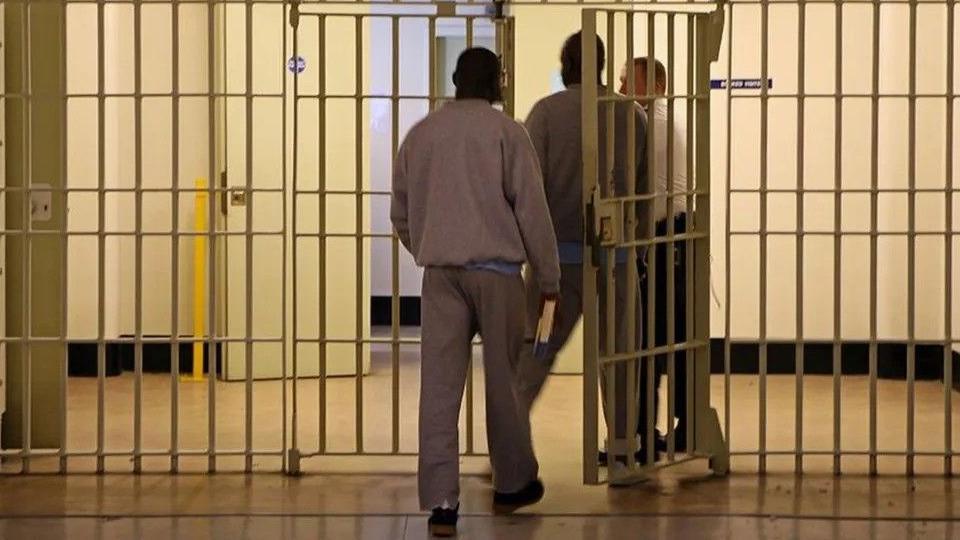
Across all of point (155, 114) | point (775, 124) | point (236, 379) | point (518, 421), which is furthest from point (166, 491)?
point (775, 124)

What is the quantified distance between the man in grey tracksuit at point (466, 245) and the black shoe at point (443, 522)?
0.02m

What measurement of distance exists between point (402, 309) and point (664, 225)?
607cm

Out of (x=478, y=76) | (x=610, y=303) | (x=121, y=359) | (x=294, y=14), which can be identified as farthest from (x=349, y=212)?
(x=478, y=76)

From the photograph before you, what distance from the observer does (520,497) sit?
262 inches

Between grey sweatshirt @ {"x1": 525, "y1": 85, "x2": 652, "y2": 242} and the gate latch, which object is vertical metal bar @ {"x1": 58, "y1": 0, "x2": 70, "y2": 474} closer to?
grey sweatshirt @ {"x1": 525, "y1": 85, "x2": 652, "y2": 242}

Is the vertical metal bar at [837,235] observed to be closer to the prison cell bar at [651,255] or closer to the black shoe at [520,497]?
the prison cell bar at [651,255]

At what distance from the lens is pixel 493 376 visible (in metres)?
6.43

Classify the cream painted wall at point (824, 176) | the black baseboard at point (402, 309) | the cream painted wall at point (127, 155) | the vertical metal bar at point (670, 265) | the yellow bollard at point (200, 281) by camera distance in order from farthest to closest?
the black baseboard at point (402, 309), the yellow bollard at point (200, 281), the cream painted wall at point (127, 155), the cream painted wall at point (824, 176), the vertical metal bar at point (670, 265)

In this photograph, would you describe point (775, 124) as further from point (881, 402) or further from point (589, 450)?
point (589, 450)

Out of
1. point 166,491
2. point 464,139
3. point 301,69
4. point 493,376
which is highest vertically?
point 301,69

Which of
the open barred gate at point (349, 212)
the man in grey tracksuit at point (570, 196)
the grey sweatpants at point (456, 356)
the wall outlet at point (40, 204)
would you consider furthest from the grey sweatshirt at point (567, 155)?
the wall outlet at point (40, 204)

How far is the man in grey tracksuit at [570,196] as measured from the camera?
7.05 m

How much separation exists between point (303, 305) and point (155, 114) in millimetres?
1523

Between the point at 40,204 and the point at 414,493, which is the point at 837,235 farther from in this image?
the point at 40,204
